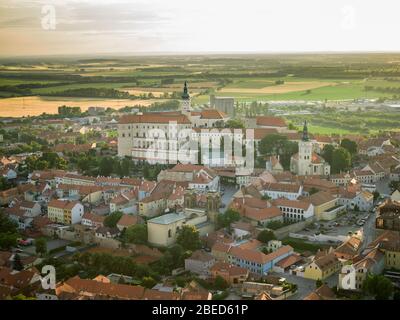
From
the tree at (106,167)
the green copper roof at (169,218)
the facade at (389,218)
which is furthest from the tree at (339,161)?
the green copper roof at (169,218)

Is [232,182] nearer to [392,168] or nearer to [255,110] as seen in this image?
[392,168]

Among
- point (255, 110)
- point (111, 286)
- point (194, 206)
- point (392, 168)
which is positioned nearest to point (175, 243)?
point (194, 206)

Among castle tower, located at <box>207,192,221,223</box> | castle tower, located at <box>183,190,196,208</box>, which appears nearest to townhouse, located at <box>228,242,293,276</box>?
castle tower, located at <box>207,192,221,223</box>

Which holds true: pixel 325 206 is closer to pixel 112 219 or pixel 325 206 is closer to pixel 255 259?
pixel 255 259

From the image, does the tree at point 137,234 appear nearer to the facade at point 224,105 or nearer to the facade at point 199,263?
the facade at point 199,263

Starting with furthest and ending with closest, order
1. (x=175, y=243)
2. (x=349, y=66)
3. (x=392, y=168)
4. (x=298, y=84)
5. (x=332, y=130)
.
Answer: (x=298, y=84) < (x=349, y=66) < (x=332, y=130) < (x=392, y=168) < (x=175, y=243)
